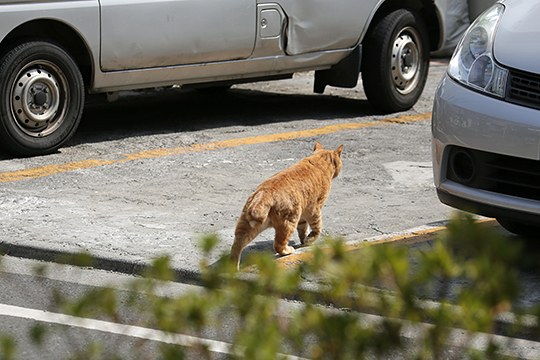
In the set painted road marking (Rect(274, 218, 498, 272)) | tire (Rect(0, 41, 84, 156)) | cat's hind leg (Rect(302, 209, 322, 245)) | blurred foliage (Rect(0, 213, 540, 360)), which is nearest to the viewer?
blurred foliage (Rect(0, 213, 540, 360))

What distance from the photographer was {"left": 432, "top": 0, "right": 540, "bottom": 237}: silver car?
5613mm

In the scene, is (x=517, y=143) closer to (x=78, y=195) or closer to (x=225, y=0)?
(x=78, y=195)

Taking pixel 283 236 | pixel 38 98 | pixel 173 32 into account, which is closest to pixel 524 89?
pixel 283 236

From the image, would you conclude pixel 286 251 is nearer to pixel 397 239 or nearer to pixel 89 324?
pixel 397 239

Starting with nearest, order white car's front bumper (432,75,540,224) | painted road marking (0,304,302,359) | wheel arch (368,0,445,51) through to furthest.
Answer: painted road marking (0,304,302,359) → white car's front bumper (432,75,540,224) → wheel arch (368,0,445,51)

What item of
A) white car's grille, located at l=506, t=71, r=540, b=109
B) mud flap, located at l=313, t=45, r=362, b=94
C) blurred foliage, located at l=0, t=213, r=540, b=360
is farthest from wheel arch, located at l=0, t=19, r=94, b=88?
blurred foliage, located at l=0, t=213, r=540, b=360

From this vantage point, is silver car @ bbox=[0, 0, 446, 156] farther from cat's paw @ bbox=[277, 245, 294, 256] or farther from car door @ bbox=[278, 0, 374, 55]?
cat's paw @ bbox=[277, 245, 294, 256]

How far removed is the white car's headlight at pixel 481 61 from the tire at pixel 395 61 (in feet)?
12.0

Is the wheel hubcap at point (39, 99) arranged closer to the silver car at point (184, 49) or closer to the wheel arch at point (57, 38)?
the silver car at point (184, 49)

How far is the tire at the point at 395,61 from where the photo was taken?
9.88 m

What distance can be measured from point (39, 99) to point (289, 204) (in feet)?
9.42

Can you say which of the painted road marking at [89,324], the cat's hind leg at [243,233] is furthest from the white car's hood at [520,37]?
the painted road marking at [89,324]

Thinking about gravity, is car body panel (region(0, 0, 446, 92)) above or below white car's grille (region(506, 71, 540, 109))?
below

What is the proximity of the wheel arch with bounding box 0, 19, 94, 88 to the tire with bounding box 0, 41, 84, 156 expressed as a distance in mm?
84
